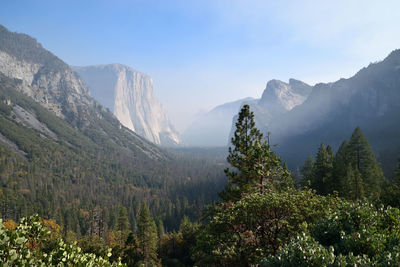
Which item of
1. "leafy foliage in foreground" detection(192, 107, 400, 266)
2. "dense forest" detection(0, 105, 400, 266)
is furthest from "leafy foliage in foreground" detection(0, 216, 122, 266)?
"leafy foliage in foreground" detection(192, 107, 400, 266)

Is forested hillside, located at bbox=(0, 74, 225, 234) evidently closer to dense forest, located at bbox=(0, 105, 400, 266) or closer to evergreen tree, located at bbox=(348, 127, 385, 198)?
dense forest, located at bbox=(0, 105, 400, 266)

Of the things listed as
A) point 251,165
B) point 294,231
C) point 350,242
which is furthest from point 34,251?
point 251,165

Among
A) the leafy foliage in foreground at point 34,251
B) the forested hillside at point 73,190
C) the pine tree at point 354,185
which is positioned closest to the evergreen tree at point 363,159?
the pine tree at point 354,185

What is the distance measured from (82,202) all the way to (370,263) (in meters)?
149

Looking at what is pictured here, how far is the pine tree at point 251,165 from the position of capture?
58.2 ft

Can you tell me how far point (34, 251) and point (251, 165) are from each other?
15595 millimetres

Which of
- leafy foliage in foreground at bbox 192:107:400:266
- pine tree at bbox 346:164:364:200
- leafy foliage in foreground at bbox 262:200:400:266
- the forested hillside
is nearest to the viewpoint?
leafy foliage in foreground at bbox 262:200:400:266

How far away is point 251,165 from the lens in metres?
18.8

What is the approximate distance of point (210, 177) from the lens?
196500 millimetres

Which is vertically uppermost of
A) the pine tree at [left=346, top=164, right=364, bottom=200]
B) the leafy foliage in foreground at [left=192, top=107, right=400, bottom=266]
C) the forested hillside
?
the leafy foliage in foreground at [left=192, top=107, right=400, bottom=266]

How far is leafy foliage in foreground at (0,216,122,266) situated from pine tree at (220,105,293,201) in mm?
13333

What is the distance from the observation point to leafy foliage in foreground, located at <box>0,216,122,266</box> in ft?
16.2

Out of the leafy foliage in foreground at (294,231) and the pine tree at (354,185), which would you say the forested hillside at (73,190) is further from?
the pine tree at (354,185)

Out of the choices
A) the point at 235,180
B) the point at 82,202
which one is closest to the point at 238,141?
the point at 235,180
